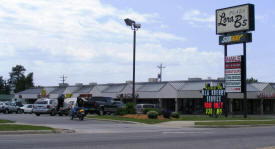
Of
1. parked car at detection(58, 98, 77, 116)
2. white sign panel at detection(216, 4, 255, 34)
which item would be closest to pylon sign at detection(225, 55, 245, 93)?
white sign panel at detection(216, 4, 255, 34)

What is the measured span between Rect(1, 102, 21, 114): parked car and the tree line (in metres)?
68.1

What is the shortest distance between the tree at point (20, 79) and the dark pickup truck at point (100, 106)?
79.3m

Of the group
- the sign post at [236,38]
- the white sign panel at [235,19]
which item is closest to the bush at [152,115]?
the sign post at [236,38]

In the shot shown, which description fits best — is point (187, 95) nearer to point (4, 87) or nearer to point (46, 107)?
point (46, 107)

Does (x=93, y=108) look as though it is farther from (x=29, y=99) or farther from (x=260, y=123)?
(x=29, y=99)

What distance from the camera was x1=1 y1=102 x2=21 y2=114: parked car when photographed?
158ft

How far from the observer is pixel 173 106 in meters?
65.5

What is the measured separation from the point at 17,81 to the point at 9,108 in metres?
74.2

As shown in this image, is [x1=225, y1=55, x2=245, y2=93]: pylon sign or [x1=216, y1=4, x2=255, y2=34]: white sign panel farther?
[x1=216, y1=4, x2=255, y2=34]: white sign panel

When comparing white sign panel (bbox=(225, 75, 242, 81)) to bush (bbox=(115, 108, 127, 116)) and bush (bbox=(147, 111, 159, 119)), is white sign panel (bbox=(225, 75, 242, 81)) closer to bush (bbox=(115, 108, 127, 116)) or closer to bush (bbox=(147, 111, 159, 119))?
bush (bbox=(115, 108, 127, 116))

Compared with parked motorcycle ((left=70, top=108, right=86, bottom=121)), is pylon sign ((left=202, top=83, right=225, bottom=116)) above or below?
above

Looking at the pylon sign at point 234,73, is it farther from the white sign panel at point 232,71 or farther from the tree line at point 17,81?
the tree line at point 17,81

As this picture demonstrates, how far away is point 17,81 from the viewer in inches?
4742

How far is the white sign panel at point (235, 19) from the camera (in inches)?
1560
